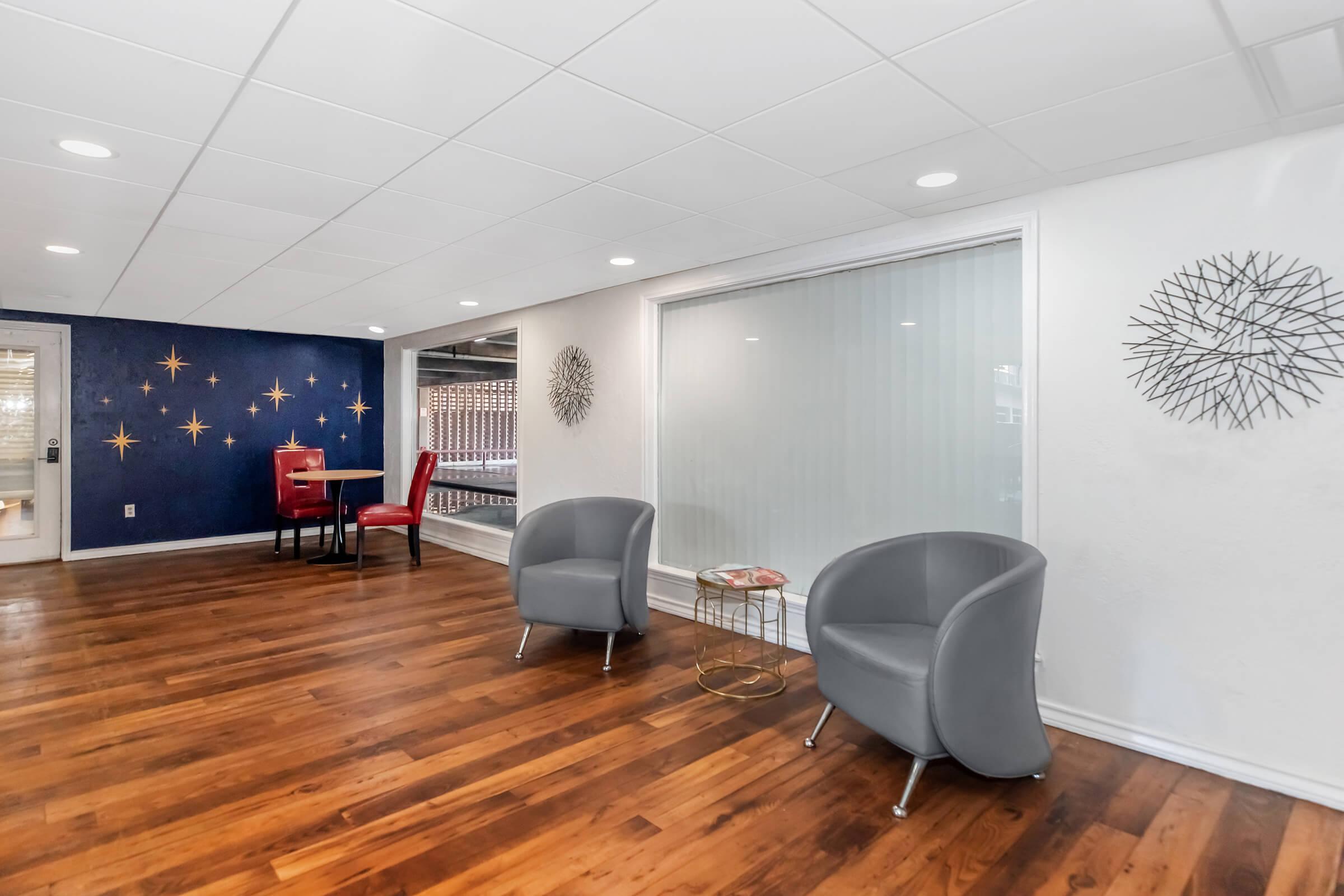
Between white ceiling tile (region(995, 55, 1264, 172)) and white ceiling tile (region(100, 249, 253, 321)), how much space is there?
4506mm

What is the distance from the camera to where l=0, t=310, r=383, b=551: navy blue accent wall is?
6.66 m

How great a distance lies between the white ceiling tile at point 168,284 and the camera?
172 inches

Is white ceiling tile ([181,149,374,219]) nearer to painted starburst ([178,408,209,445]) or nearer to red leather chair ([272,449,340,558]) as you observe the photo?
red leather chair ([272,449,340,558])

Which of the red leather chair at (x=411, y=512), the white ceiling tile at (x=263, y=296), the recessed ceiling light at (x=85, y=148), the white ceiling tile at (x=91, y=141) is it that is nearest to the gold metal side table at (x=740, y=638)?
the white ceiling tile at (x=91, y=141)

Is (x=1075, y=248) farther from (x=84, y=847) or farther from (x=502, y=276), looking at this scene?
(x=84, y=847)

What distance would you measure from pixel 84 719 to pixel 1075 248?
15.6ft

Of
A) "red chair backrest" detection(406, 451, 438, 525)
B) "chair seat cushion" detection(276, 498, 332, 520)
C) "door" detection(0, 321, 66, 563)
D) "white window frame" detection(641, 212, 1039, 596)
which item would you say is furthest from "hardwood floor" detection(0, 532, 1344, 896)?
"door" detection(0, 321, 66, 563)

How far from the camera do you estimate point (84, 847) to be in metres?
2.15

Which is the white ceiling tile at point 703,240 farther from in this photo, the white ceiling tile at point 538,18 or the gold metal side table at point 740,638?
the gold metal side table at point 740,638

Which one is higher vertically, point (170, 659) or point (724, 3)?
point (724, 3)

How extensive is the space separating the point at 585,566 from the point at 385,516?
10.4ft

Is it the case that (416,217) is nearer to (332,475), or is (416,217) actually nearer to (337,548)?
(332,475)

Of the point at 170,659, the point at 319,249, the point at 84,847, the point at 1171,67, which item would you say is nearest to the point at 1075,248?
the point at 1171,67

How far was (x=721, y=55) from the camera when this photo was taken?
6.48 ft
